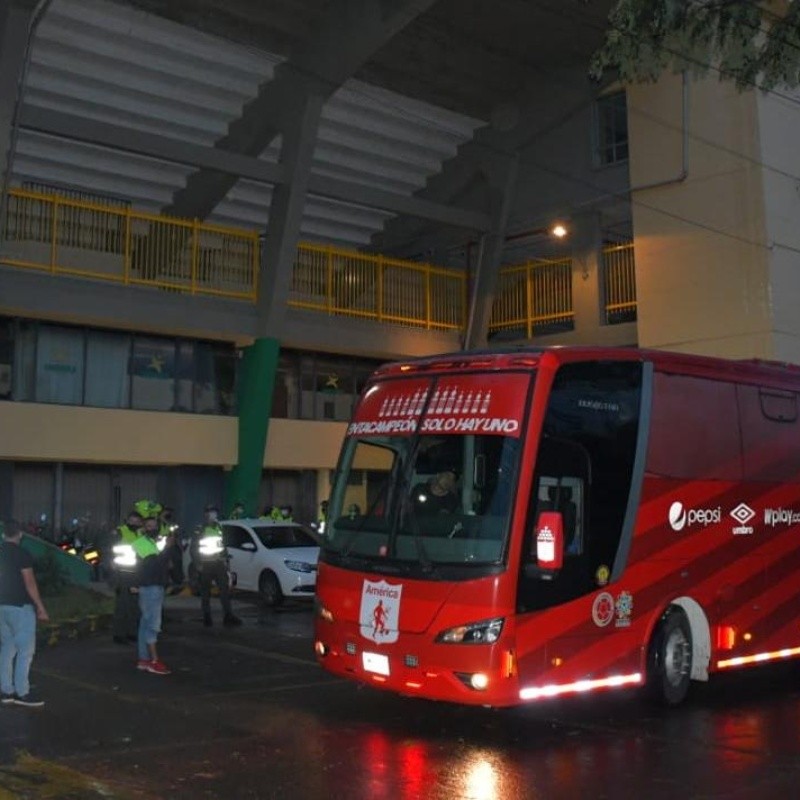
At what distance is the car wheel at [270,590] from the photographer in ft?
60.2

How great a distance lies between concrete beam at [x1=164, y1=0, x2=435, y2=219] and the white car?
7125 mm

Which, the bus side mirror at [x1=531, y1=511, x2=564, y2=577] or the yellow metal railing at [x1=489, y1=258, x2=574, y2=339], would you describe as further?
the yellow metal railing at [x1=489, y1=258, x2=574, y2=339]

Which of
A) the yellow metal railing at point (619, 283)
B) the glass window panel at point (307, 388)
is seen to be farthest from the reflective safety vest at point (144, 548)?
the yellow metal railing at point (619, 283)

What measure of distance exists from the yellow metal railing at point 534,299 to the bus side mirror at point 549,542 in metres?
15.3

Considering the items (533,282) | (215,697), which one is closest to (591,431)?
(215,697)

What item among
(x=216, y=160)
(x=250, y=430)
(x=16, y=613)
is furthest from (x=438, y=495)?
(x=250, y=430)

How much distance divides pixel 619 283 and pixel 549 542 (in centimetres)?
1508

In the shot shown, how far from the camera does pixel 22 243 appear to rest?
19.8 m

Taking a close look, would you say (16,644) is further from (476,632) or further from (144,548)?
(476,632)

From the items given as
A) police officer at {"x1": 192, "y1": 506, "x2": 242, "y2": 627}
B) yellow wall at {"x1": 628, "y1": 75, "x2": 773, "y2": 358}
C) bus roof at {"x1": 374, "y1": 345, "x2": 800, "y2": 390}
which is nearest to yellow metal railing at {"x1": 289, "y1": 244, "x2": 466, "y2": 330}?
yellow wall at {"x1": 628, "y1": 75, "x2": 773, "y2": 358}

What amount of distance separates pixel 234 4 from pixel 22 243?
5.96 metres

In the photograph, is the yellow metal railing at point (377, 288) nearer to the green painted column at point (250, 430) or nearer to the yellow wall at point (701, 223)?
the green painted column at point (250, 430)

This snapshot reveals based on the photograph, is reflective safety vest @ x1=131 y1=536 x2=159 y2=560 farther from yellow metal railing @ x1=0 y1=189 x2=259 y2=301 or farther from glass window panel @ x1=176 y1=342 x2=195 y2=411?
glass window panel @ x1=176 y1=342 x2=195 y2=411

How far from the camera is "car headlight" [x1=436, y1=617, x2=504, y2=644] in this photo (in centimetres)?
812
